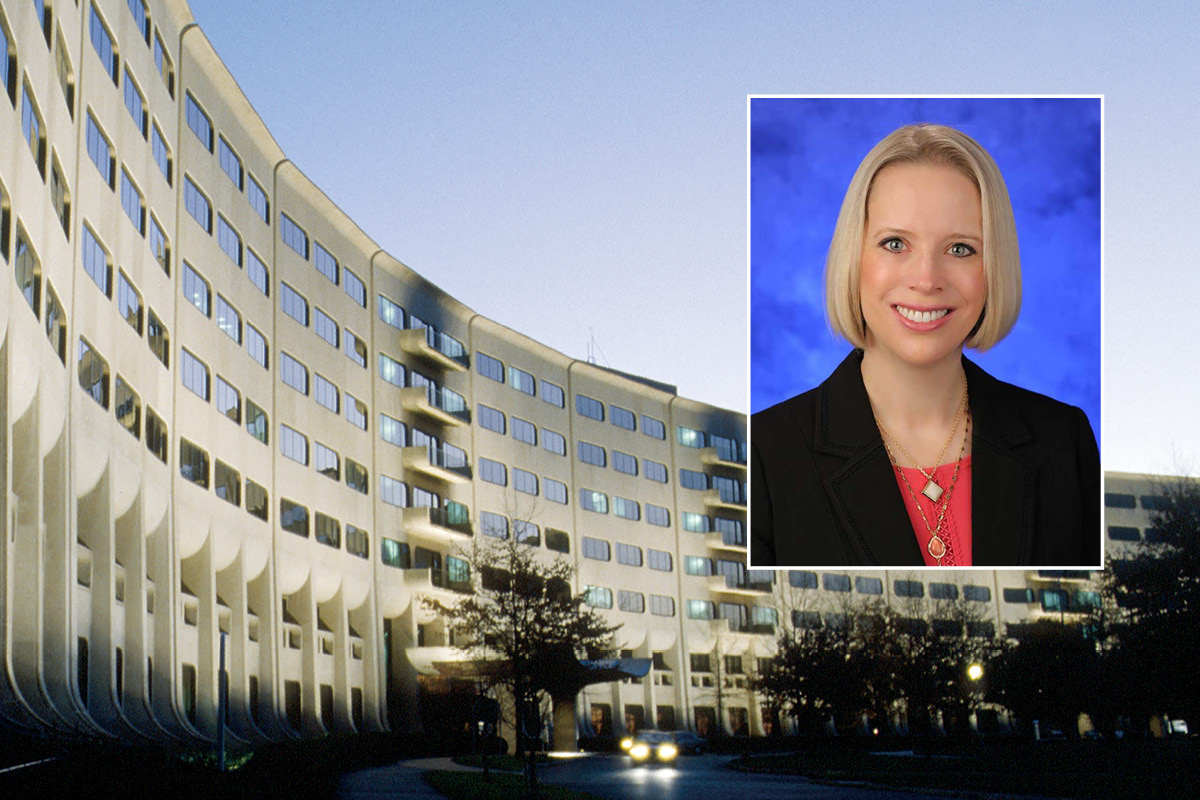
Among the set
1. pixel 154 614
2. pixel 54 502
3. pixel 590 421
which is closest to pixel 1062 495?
pixel 54 502

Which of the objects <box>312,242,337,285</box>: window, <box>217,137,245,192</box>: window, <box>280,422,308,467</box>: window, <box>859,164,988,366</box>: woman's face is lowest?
<box>280,422,308,467</box>: window

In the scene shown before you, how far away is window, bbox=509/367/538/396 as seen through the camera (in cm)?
7106

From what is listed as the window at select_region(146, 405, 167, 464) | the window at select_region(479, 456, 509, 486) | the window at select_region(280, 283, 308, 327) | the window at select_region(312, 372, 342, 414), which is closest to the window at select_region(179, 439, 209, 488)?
the window at select_region(146, 405, 167, 464)

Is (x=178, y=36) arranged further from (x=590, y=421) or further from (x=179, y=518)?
(x=590, y=421)

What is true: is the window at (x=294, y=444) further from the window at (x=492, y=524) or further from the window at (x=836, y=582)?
the window at (x=836, y=582)

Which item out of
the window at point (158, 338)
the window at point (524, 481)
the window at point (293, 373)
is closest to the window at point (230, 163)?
the window at point (293, 373)

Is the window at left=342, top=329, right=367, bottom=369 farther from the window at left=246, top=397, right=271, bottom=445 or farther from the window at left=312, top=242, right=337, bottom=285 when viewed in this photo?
the window at left=246, top=397, right=271, bottom=445

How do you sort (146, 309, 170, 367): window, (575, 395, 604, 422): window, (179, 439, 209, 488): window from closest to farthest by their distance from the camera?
1. (146, 309, 170, 367): window
2. (179, 439, 209, 488): window
3. (575, 395, 604, 422): window

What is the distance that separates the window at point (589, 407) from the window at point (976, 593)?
26.8 meters

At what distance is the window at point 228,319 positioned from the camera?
44.5 m

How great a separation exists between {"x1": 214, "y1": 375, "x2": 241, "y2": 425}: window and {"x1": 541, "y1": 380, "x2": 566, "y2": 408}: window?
29.1 metres

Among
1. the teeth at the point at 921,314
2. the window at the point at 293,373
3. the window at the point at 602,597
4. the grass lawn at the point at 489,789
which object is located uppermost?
the window at the point at 293,373

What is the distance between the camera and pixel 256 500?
46.4 m

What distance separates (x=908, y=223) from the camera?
1139 cm
